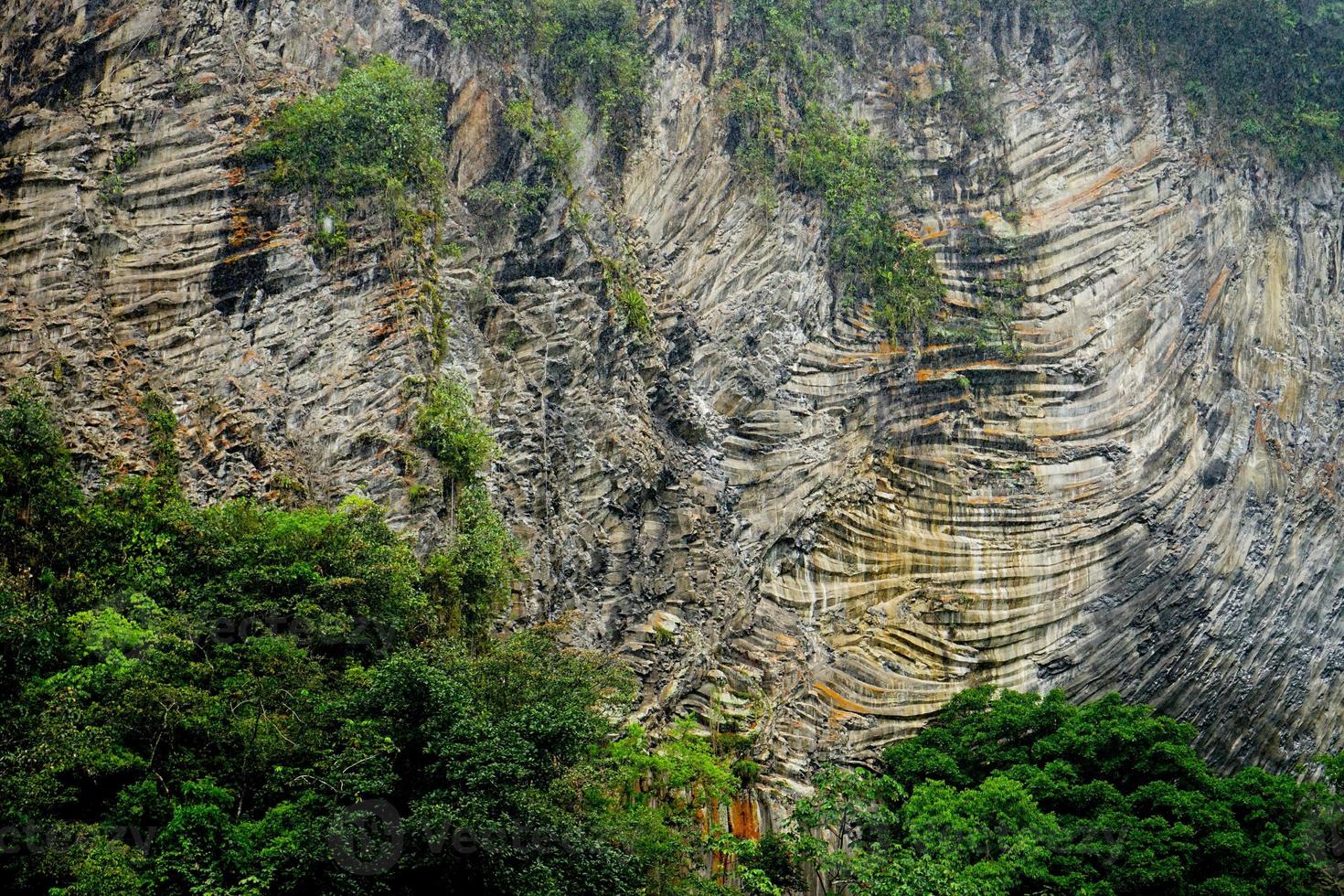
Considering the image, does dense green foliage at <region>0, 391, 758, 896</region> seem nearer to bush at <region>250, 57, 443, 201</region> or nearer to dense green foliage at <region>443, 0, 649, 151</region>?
bush at <region>250, 57, 443, 201</region>

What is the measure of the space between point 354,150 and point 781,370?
8724 millimetres

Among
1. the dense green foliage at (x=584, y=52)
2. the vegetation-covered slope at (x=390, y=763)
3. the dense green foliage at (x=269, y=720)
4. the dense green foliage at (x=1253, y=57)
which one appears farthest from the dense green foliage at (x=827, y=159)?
the dense green foliage at (x=269, y=720)

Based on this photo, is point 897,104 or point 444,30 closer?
point 444,30

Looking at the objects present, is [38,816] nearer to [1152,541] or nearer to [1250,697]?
[1152,541]

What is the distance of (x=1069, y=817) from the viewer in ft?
63.5

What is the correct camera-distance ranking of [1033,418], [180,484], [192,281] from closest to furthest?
[180,484] < [192,281] < [1033,418]

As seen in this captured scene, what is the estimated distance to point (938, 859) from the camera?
17.8 metres

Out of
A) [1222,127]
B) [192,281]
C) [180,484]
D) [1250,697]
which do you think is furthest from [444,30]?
[1250,697]

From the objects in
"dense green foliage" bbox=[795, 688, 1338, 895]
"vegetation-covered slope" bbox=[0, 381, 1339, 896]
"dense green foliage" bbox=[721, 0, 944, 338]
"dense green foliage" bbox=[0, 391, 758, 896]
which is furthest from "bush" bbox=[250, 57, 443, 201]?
"dense green foliage" bbox=[795, 688, 1338, 895]

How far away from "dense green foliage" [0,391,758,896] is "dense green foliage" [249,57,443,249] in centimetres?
462

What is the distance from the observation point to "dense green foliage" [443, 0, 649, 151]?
24938 millimetres

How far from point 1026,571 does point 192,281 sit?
1531 cm

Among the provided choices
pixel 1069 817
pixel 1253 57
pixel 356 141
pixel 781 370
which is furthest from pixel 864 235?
pixel 1069 817

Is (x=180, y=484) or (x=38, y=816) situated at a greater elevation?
(x=180, y=484)
